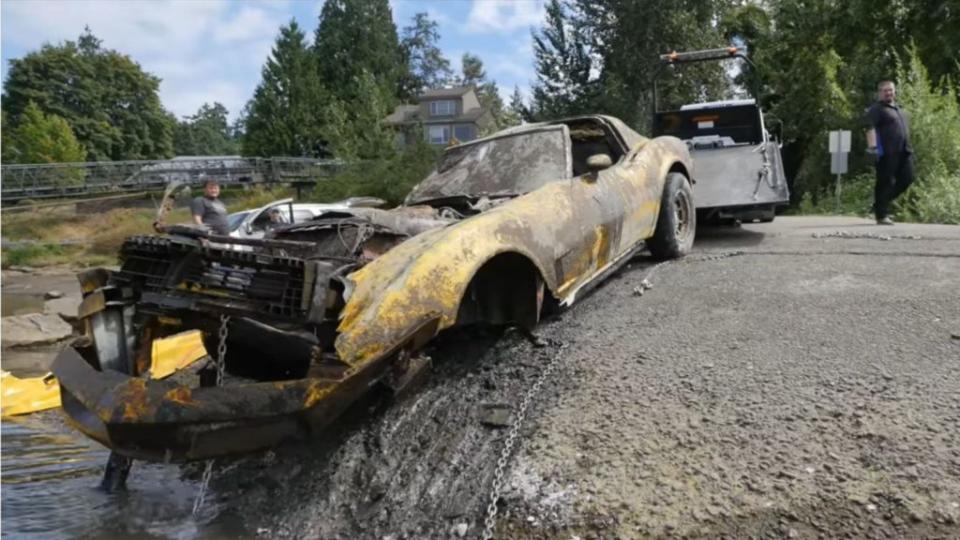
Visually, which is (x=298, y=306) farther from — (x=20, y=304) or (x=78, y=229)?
(x=78, y=229)

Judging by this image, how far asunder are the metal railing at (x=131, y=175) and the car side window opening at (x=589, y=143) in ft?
90.1

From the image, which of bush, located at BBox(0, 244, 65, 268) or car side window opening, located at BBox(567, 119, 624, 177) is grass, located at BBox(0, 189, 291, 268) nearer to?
bush, located at BBox(0, 244, 65, 268)

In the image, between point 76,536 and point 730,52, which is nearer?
point 76,536

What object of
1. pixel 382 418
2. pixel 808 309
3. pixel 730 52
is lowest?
pixel 382 418

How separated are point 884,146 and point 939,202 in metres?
4.18

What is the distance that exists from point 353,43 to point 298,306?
7045 cm

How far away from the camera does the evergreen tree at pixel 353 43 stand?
67.9 meters

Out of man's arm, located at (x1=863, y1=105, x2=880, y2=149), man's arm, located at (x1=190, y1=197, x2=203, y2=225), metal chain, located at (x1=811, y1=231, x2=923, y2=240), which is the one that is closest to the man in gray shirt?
man's arm, located at (x1=190, y1=197, x2=203, y2=225)

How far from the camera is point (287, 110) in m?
58.0

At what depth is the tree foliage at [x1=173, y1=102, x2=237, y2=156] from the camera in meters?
112

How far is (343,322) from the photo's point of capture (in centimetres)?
338

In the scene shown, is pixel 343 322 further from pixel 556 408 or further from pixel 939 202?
pixel 939 202

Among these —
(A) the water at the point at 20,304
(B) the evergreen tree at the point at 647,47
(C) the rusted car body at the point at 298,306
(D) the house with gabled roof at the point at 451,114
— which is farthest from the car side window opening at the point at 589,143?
(D) the house with gabled roof at the point at 451,114

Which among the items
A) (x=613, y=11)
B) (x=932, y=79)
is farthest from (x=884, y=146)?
(x=613, y=11)
